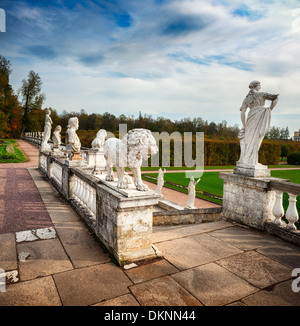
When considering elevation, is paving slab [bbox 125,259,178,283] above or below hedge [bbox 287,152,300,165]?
below

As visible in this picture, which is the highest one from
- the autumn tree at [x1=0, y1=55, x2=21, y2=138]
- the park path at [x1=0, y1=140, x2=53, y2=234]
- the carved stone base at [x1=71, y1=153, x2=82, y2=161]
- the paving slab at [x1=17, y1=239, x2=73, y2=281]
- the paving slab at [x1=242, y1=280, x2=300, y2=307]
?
the autumn tree at [x1=0, y1=55, x2=21, y2=138]

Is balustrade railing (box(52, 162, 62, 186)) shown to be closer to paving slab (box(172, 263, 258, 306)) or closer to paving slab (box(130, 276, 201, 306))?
paving slab (box(130, 276, 201, 306))

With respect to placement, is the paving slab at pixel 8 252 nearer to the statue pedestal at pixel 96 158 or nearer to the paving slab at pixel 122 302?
the paving slab at pixel 122 302

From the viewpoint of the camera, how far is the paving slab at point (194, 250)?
3334 mm

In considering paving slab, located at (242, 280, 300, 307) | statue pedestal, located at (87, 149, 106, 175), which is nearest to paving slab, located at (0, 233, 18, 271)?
paving slab, located at (242, 280, 300, 307)

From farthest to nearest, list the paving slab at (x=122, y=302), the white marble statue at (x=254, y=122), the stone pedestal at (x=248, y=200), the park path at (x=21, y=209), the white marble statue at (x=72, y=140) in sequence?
the white marble statue at (x=72, y=140) → the park path at (x=21, y=209) → the white marble statue at (x=254, y=122) → the stone pedestal at (x=248, y=200) → the paving slab at (x=122, y=302)

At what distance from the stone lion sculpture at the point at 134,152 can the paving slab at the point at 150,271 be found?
106 centimetres

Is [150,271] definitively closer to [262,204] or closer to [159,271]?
[159,271]

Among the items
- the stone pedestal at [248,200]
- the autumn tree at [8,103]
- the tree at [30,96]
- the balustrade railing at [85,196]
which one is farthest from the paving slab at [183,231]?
the tree at [30,96]

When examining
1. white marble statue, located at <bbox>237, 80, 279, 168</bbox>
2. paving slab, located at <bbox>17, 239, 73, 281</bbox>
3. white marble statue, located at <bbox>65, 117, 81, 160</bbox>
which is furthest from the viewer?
white marble statue, located at <bbox>65, 117, 81, 160</bbox>

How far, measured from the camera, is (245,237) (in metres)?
4.29

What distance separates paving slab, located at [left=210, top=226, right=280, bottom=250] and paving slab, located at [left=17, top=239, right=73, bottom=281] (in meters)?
2.65

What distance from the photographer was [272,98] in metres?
4.52

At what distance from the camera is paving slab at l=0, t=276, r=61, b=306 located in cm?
244
